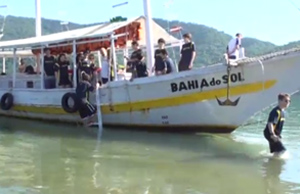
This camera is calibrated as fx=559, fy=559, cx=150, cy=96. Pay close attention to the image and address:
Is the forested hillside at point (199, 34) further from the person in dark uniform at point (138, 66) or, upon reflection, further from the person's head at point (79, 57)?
the person in dark uniform at point (138, 66)

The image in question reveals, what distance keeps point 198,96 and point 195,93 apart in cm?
10

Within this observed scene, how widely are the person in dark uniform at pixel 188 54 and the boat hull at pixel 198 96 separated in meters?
0.61

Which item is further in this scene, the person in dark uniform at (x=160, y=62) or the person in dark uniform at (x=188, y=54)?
the person in dark uniform at (x=160, y=62)

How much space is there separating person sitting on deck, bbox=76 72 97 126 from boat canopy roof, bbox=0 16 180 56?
113 centimetres

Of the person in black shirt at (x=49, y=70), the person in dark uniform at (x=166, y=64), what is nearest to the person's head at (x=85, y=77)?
the person in black shirt at (x=49, y=70)

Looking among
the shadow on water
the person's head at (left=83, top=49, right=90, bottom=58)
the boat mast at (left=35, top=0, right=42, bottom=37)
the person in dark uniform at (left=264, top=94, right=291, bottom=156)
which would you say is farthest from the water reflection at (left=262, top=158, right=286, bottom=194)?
the boat mast at (left=35, top=0, right=42, bottom=37)

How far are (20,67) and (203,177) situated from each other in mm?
13555

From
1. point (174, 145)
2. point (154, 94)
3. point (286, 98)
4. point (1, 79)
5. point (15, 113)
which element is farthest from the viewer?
point (1, 79)

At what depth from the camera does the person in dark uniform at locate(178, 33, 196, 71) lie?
1393 centimetres

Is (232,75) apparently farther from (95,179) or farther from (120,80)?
(95,179)

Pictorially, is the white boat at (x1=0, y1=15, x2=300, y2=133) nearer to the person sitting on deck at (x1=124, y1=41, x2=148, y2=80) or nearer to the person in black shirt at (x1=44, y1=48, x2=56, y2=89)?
the person sitting on deck at (x1=124, y1=41, x2=148, y2=80)

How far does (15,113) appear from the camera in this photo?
18.4 meters

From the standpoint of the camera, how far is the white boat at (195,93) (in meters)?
13.0

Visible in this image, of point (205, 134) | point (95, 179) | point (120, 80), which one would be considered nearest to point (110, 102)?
point (120, 80)
